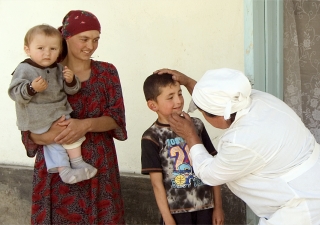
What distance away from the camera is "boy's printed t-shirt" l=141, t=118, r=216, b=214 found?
2842 millimetres

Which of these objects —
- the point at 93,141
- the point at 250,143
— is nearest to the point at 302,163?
the point at 250,143

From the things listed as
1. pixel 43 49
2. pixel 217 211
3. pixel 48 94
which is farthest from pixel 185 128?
pixel 43 49

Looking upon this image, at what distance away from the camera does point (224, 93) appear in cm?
229

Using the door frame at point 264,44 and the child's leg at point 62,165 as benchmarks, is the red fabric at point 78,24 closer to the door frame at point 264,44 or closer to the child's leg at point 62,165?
the child's leg at point 62,165

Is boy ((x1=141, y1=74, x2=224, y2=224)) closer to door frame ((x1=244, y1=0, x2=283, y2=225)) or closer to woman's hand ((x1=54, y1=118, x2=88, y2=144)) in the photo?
woman's hand ((x1=54, y1=118, x2=88, y2=144))

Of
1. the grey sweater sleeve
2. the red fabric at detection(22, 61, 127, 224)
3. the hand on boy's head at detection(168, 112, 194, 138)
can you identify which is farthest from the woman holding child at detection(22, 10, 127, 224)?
the hand on boy's head at detection(168, 112, 194, 138)

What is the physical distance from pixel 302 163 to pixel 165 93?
2.94 ft

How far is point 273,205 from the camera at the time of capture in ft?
7.95

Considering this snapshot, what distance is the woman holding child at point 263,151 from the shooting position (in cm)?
230

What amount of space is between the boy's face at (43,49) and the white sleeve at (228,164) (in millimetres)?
996

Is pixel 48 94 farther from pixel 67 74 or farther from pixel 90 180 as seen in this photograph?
pixel 90 180

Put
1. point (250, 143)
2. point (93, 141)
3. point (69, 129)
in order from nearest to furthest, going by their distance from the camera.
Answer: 1. point (250, 143)
2. point (69, 129)
3. point (93, 141)

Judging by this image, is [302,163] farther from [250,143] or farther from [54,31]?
[54,31]

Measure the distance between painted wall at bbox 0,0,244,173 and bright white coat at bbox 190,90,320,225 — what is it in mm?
1696
